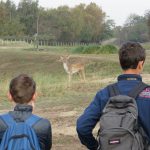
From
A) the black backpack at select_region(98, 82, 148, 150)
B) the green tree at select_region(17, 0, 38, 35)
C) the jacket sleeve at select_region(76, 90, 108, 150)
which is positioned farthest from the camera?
the green tree at select_region(17, 0, 38, 35)

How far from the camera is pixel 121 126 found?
4008 millimetres

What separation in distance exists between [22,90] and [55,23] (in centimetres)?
9766

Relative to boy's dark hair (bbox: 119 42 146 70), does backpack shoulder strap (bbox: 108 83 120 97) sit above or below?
below

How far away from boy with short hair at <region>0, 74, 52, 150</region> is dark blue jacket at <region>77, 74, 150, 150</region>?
277 millimetres

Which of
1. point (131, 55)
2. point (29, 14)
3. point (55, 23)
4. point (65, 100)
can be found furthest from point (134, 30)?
point (131, 55)

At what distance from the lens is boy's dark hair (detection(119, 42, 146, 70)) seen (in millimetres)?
4352

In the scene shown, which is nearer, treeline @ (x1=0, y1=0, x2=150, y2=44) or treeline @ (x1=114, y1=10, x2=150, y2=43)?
treeline @ (x1=0, y1=0, x2=150, y2=44)

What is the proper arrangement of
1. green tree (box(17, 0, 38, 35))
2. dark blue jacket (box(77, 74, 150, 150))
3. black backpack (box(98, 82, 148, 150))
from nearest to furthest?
black backpack (box(98, 82, 148, 150)) → dark blue jacket (box(77, 74, 150, 150)) → green tree (box(17, 0, 38, 35))

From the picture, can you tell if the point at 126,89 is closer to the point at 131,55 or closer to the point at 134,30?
the point at 131,55

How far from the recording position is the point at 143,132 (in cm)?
418

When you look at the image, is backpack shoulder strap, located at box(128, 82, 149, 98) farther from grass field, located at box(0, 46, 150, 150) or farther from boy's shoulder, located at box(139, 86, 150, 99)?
grass field, located at box(0, 46, 150, 150)

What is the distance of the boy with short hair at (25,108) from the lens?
4.37 metres

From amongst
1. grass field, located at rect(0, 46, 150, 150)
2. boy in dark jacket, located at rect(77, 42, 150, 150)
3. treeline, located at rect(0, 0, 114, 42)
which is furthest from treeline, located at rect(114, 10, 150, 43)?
boy in dark jacket, located at rect(77, 42, 150, 150)

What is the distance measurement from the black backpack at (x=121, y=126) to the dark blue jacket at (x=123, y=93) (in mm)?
104
